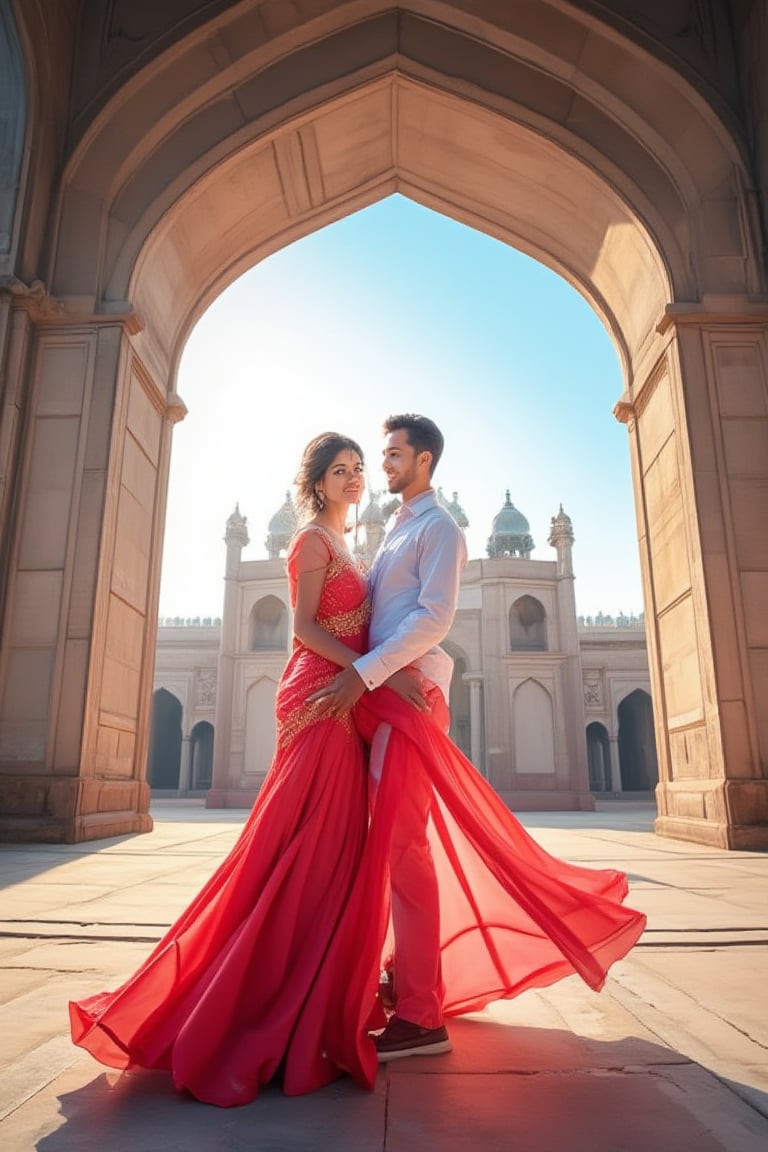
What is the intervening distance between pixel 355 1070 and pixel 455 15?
7.49 meters

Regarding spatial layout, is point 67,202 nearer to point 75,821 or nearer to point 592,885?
point 75,821

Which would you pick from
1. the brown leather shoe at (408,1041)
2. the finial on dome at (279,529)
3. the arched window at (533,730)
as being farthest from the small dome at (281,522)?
the brown leather shoe at (408,1041)

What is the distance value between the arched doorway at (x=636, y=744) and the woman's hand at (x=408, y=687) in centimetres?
2118

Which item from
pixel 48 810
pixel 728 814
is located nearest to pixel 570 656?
pixel 728 814

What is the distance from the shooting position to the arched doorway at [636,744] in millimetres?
21812

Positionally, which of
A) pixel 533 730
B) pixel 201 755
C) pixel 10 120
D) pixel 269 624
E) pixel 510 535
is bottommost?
pixel 201 755

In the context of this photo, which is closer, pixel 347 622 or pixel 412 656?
pixel 412 656

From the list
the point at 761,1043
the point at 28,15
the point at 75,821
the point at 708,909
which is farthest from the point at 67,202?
the point at 761,1043

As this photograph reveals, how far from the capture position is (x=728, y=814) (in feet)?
15.8

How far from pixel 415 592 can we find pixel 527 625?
17.3m

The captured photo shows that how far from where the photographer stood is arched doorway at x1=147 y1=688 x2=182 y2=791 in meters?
22.9

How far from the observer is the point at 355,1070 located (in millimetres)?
1189

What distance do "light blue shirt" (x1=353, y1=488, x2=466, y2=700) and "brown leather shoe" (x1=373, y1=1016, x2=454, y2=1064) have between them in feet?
1.87

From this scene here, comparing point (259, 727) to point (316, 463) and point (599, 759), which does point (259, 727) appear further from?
point (316, 463)
